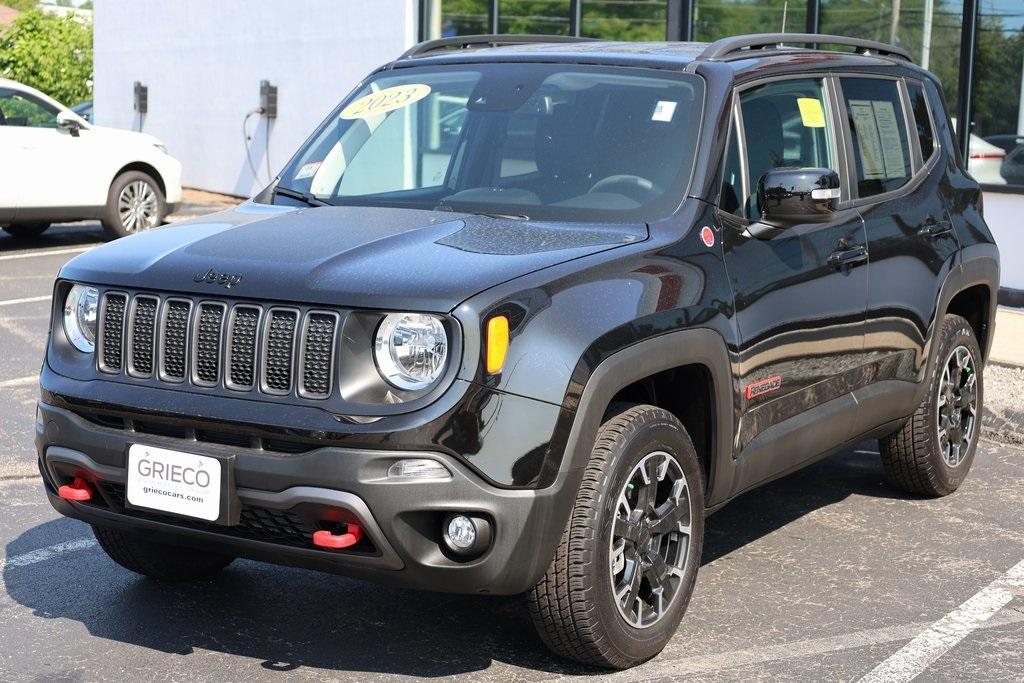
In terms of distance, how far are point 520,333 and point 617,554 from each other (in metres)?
0.76

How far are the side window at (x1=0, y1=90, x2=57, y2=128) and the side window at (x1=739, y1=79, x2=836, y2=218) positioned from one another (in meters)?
10.2

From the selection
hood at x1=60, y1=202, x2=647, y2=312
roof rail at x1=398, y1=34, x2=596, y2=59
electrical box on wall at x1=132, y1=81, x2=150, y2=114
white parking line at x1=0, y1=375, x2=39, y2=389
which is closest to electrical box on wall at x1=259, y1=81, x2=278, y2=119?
electrical box on wall at x1=132, y1=81, x2=150, y2=114

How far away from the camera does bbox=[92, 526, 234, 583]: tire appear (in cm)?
482

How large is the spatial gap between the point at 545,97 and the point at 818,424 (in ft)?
4.84

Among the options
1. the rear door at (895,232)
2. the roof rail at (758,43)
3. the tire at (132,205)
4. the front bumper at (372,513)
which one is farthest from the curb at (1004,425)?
the tire at (132,205)

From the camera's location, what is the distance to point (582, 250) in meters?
4.22

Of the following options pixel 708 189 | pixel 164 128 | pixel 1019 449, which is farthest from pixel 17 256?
pixel 708 189

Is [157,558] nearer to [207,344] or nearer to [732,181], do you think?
[207,344]

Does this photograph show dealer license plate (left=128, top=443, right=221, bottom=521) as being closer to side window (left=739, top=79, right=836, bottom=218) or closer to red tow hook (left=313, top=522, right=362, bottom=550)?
red tow hook (left=313, top=522, right=362, bottom=550)

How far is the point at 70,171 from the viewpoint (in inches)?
560

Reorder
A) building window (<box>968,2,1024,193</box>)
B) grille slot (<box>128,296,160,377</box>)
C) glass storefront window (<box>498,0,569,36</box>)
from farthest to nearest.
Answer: glass storefront window (<box>498,0,569,36</box>)
building window (<box>968,2,1024,193</box>)
grille slot (<box>128,296,160,377</box>)

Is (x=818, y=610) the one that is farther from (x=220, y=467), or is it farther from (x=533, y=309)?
(x=220, y=467)

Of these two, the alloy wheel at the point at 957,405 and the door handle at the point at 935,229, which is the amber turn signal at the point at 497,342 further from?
the alloy wheel at the point at 957,405

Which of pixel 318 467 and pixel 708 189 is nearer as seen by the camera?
pixel 318 467
